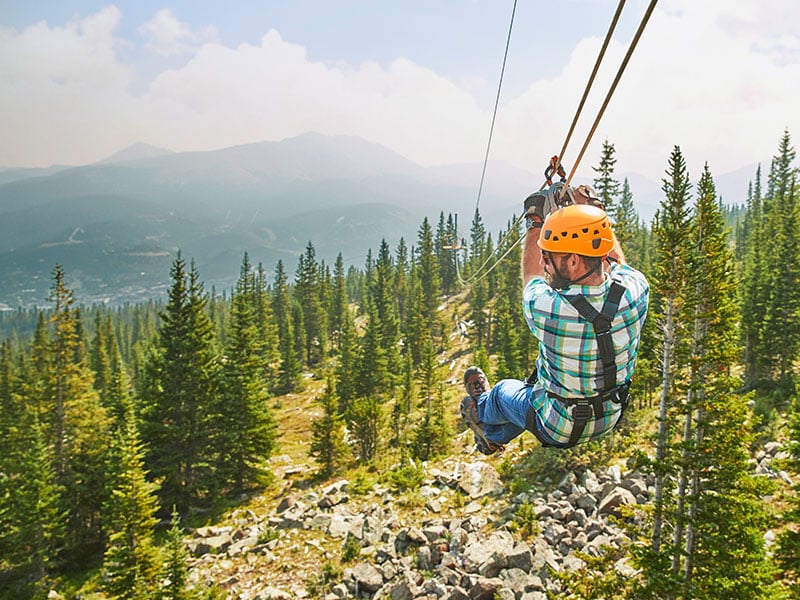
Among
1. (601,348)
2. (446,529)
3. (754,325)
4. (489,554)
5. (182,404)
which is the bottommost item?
(446,529)

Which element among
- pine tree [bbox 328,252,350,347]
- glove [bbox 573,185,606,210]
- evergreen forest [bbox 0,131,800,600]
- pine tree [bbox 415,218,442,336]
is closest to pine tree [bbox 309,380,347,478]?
evergreen forest [bbox 0,131,800,600]

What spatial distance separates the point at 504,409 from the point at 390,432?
129 ft

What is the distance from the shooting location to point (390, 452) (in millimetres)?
36812

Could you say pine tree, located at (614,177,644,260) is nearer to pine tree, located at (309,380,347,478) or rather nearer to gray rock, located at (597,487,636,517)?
gray rock, located at (597,487,636,517)

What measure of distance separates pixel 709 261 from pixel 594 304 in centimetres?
1343

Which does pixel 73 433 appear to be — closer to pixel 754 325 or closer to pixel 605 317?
pixel 605 317

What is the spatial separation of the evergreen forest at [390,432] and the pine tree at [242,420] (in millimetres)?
133

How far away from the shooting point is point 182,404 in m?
28.2

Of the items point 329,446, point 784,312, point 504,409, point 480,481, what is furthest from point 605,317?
point 784,312

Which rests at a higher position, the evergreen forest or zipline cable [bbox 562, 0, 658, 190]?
zipline cable [bbox 562, 0, 658, 190]

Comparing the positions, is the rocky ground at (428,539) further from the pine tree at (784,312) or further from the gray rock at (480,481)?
the pine tree at (784,312)

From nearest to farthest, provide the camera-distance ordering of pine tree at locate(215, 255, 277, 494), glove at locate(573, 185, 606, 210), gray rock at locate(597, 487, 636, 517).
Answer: glove at locate(573, 185, 606, 210) < gray rock at locate(597, 487, 636, 517) < pine tree at locate(215, 255, 277, 494)

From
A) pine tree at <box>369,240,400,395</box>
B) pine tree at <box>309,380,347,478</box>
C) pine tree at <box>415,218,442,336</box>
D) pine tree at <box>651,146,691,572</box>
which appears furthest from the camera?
pine tree at <box>415,218,442,336</box>

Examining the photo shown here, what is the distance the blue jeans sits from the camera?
4.67 m
